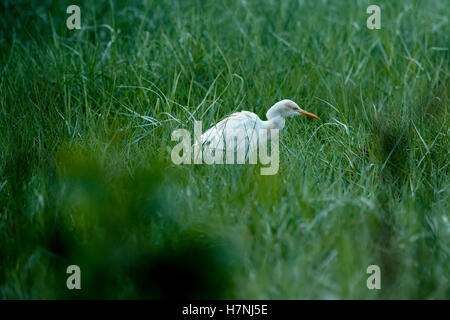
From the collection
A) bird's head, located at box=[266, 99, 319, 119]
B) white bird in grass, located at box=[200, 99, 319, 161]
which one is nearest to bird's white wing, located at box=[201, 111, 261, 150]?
white bird in grass, located at box=[200, 99, 319, 161]

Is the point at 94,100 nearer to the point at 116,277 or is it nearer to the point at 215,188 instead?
the point at 215,188

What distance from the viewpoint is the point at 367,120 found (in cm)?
341

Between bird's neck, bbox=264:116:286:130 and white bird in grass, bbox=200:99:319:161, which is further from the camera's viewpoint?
bird's neck, bbox=264:116:286:130

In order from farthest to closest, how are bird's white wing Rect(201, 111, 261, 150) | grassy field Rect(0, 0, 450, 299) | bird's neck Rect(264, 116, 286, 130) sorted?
bird's neck Rect(264, 116, 286, 130) → bird's white wing Rect(201, 111, 261, 150) → grassy field Rect(0, 0, 450, 299)

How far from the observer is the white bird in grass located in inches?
120

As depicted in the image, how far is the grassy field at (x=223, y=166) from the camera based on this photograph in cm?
223

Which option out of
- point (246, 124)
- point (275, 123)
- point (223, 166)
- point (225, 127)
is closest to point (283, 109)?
point (275, 123)

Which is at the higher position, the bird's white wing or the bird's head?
the bird's head

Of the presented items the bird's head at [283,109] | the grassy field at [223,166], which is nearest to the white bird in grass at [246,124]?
the bird's head at [283,109]

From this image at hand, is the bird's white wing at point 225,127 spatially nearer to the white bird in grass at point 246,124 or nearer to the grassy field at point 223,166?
the white bird in grass at point 246,124

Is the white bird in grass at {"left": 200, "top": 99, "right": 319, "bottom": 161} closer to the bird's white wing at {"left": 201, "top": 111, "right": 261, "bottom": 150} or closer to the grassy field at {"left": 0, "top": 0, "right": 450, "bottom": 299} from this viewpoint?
the bird's white wing at {"left": 201, "top": 111, "right": 261, "bottom": 150}
